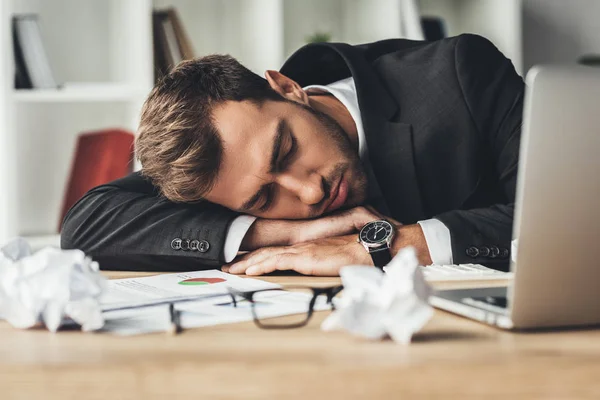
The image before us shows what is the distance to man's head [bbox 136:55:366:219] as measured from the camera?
1.64 metres

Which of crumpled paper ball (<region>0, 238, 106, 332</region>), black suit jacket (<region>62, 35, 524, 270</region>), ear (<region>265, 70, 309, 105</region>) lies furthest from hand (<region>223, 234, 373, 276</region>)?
crumpled paper ball (<region>0, 238, 106, 332</region>)

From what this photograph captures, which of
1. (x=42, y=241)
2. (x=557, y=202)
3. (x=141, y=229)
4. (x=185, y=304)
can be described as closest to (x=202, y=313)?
(x=185, y=304)

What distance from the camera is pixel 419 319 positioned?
70 cm

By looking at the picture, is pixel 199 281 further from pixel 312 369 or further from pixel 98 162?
pixel 98 162

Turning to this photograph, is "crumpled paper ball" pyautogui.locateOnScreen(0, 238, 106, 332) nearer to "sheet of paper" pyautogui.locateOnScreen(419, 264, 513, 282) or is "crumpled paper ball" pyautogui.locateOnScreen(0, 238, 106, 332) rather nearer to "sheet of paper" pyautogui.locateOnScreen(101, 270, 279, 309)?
"sheet of paper" pyautogui.locateOnScreen(101, 270, 279, 309)

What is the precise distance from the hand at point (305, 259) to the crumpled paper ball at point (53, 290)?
61 cm

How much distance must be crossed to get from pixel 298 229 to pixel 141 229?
0.30m

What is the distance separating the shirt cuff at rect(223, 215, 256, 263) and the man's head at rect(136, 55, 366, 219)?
0.06 metres

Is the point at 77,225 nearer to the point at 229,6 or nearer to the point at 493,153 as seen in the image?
the point at 493,153

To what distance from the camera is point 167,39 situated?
3.12 m

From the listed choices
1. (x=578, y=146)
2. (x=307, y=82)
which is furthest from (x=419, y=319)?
(x=307, y=82)

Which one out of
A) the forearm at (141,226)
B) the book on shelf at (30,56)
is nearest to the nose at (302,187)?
the forearm at (141,226)

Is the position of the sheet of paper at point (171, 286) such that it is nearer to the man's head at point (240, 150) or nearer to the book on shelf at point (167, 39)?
the man's head at point (240, 150)

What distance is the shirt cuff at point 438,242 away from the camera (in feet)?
4.93
